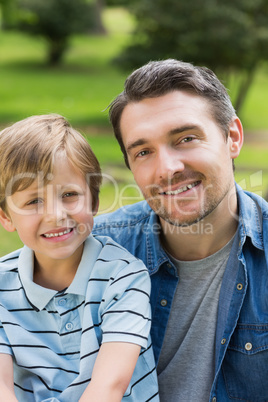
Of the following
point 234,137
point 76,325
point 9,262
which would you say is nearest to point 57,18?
point 234,137

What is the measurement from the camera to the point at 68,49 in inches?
892

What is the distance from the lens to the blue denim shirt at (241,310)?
2.26m

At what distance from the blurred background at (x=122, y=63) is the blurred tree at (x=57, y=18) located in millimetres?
36

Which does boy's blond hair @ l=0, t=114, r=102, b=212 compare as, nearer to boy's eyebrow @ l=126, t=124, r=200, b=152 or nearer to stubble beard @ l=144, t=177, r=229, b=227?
boy's eyebrow @ l=126, t=124, r=200, b=152

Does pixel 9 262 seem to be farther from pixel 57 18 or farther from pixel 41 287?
pixel 57 18

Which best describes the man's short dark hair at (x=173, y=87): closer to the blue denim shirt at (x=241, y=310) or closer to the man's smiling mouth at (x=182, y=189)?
the man's smiling mouth at (x=182, y=189)

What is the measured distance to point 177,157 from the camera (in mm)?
2336

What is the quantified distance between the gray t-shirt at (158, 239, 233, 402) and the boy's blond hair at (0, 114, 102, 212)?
623mm

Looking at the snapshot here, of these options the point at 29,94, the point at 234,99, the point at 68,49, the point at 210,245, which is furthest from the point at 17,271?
the point at 68,49

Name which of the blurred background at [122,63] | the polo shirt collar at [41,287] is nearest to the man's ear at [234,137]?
the polo shirt collar at [41,287]

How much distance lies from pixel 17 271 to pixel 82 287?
1.11 ft

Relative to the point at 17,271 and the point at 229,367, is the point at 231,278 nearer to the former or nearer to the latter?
the point at 229,367

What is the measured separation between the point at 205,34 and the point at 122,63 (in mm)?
2274

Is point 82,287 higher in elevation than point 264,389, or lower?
higher
